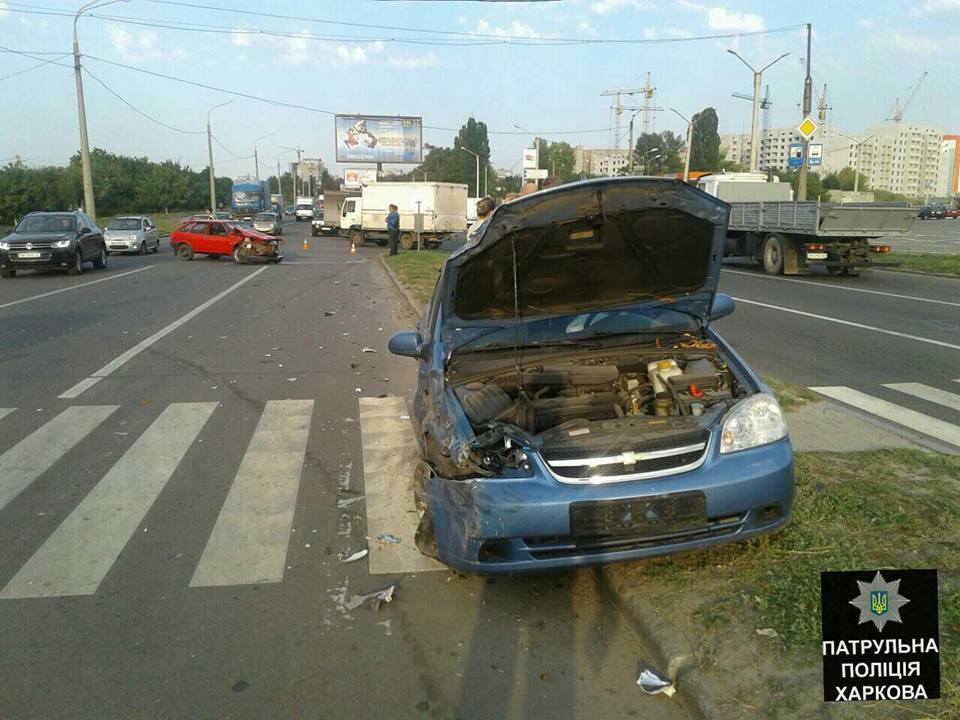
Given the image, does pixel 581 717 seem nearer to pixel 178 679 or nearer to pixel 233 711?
pixel 233 711

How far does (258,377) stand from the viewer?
944 centimetres

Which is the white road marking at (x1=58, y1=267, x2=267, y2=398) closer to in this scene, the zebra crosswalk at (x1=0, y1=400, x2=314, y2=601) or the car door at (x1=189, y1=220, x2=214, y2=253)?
the zebra crosswalk at (x1=0, y1=400, x2=314, y2=601)

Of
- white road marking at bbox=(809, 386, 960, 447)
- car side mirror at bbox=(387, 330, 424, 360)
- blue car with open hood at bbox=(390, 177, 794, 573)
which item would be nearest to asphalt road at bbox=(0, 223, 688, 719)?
blue car with open hood at bbox=(390, 177, 794, 573)


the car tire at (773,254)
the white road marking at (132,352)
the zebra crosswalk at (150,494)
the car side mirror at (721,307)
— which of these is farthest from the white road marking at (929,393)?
the car tire at (773,254)

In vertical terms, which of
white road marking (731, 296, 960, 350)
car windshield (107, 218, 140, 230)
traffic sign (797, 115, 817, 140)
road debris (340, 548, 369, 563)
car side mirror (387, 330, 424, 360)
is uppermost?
traffic sign (797, 115, 817, 140)

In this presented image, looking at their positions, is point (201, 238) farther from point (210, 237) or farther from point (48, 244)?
point (48, 244)

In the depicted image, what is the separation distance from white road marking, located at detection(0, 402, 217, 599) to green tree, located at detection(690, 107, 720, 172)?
297ft

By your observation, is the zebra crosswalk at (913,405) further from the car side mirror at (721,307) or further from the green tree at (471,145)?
the green tree at (471,145)

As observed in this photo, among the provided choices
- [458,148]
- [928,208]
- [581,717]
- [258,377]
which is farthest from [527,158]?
[458,148]

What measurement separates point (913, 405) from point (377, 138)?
223 ft

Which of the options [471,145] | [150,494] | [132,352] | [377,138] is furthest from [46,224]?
[471,145]

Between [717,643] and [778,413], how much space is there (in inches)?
50.2

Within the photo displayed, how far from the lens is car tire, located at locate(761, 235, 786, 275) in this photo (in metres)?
22.1

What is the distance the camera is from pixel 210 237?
29.6 meters
